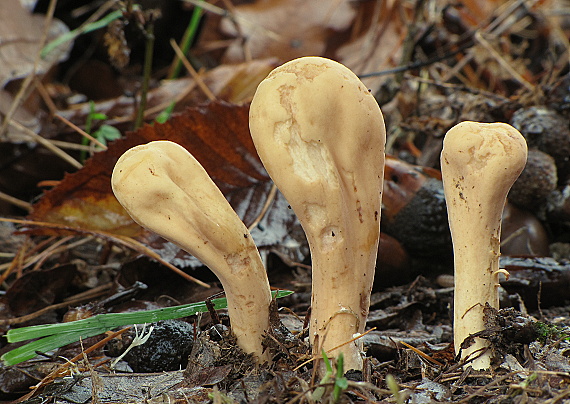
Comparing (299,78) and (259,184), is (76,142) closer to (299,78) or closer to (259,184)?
(259,184)

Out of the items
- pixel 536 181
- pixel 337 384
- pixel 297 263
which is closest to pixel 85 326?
pixel 337 384

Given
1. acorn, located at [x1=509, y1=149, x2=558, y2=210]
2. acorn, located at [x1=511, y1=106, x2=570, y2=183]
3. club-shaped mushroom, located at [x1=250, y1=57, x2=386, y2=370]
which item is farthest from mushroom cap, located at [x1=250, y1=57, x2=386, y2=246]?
acorn, located at [x1=511, y1=106, x2=570, y2=183]

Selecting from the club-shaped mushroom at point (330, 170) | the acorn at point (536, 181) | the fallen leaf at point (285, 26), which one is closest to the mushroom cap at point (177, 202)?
the club-shaped mushroom at point (330, 170)

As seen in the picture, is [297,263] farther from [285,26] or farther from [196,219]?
[285,26]

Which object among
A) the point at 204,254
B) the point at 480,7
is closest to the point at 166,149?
the point at 204,254

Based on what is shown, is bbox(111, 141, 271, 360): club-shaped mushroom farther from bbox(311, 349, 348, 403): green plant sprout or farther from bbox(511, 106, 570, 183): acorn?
bbox(511, 106, 570, 183): acorn
